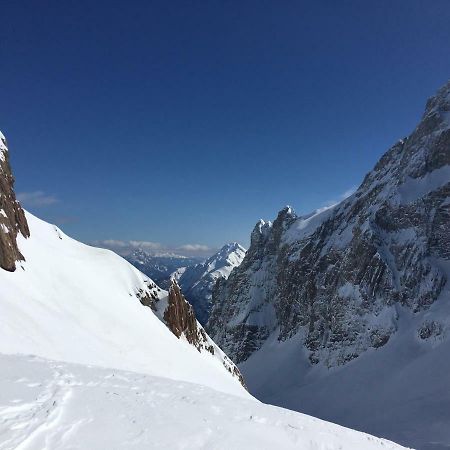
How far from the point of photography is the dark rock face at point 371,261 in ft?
310

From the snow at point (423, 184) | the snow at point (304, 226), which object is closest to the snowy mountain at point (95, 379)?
the snow at point (423, 184)

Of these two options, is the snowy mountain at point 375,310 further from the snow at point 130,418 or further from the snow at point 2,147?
the snow at point 2,147

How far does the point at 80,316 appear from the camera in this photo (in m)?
30.0

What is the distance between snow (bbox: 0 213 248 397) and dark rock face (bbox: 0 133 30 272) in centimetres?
101

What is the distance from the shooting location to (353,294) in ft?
340

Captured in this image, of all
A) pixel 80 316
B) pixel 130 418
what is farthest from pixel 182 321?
pixel 130 418

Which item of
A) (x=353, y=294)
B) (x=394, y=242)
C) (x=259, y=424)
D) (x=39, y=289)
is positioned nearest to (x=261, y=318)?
(x=353, y=294)

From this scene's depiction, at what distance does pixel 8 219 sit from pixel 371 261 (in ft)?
298

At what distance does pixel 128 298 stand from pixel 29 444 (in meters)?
39.0

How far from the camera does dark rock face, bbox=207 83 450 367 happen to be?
310 ft

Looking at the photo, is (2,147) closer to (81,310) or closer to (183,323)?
(81,310)

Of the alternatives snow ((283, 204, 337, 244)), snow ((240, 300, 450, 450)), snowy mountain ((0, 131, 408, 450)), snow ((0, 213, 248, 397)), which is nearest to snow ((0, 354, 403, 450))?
snowy mountain ((0, 131, 408, 450))

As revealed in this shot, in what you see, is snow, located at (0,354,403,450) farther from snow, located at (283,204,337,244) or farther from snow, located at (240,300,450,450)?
snow, located at (283,204,337,244)

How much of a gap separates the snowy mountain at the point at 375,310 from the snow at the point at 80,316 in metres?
43.7
